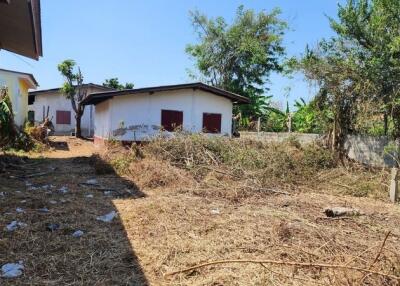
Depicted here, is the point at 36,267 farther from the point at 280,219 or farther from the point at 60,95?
the point at 60,95

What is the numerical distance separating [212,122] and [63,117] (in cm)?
1622

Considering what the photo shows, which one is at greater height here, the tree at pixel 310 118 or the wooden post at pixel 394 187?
the tree at pixel 310 118

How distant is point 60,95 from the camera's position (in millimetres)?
30281

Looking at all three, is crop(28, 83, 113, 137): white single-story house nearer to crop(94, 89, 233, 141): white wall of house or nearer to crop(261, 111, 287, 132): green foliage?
crop(94, 89, 233, 141): white wall of house

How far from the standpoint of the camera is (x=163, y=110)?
17.5 meters

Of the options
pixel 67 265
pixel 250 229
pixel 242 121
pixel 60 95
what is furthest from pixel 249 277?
pixel 60 95

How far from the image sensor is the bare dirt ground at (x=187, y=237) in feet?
13.2

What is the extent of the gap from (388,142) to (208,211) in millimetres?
8018

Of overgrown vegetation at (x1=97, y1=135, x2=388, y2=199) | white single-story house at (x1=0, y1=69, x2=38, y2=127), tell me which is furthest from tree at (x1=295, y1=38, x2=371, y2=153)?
white single-story house at (x1=0, y1=69, x2=38, y2=127)

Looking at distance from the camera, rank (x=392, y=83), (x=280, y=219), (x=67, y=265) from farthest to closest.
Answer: (x=392, y=83) → (x=280, y=219) → (x=67, y=265)

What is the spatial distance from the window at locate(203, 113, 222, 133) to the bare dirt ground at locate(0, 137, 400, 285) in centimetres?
972

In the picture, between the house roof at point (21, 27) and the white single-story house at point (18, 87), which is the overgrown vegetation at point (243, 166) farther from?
the white single-story house at point (18, 87)

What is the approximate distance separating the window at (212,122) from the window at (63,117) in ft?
52.3

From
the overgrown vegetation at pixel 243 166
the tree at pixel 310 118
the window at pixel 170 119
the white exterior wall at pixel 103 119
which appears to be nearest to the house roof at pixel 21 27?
the overgrown vegetation at pixel 243 166
